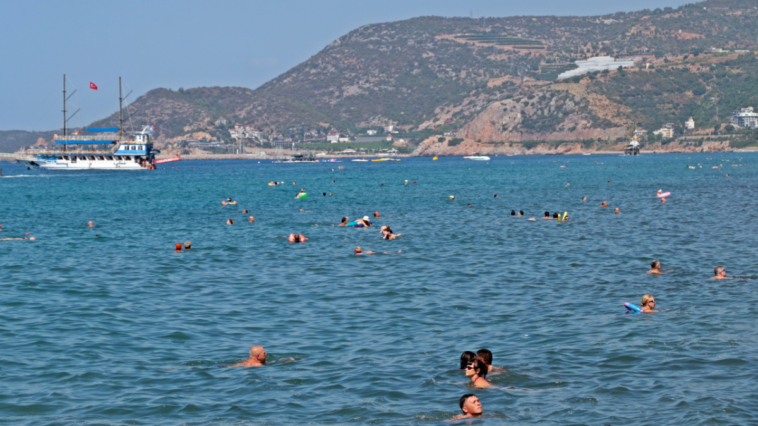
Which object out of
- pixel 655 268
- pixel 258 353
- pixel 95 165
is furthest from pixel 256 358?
pixel 95 165

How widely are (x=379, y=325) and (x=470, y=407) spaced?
7288mm

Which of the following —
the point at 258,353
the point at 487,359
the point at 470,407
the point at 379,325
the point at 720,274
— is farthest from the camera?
the point at 720,274

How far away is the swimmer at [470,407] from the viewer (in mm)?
12898

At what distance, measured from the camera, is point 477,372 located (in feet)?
48.8

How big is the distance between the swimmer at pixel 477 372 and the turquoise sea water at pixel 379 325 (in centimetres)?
26

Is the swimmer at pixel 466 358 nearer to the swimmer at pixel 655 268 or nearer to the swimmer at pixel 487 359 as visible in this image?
the swimmer at pixel 487 359

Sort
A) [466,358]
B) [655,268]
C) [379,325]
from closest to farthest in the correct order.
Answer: [466,358] < [379,325] < [655,268]

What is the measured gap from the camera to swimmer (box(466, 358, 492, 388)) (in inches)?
581

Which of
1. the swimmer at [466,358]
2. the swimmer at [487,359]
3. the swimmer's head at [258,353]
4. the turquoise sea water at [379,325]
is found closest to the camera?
the turquoise sea water at [379,325]

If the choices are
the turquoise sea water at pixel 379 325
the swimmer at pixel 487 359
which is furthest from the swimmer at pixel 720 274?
the swimmer at pixel 487 359

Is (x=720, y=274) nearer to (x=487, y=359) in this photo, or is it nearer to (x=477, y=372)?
(x=487, y=359)

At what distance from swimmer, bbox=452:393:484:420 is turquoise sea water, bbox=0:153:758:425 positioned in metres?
0.32

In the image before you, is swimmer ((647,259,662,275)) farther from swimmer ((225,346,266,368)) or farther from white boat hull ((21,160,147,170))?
white boat hull ((21,160,147,170))

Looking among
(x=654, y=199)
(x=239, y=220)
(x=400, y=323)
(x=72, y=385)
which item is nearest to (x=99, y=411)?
(x=72, y=385)
